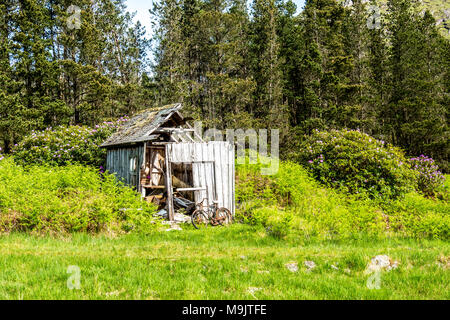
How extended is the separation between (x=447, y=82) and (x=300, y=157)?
25916 mm

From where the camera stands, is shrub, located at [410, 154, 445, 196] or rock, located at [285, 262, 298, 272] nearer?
rock, located at [285, 262, 298, 272]

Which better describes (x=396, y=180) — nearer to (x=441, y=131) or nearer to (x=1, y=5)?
(x=441, y=131)

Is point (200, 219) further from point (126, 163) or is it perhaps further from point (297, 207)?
point (126, 163)

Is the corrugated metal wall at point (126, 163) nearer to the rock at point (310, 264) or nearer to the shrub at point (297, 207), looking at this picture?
the shrub at point (297, 207)

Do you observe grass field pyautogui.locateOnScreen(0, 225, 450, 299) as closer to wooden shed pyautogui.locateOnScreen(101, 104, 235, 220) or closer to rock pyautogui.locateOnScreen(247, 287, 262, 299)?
rock pyautogui.locateOnScreen(247, 287, 262, 299)

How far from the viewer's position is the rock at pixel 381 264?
6.33 metres

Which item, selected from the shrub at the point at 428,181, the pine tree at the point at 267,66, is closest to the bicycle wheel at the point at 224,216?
the shrub at the point at 428,181

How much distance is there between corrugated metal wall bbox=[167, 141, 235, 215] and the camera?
1174 cm

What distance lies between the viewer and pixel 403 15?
102 ft

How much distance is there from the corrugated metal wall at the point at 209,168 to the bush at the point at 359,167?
4220mm

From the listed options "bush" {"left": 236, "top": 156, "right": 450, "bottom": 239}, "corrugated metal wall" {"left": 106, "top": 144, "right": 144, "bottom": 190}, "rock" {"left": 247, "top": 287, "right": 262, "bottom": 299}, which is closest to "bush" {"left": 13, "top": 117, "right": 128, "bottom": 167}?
"corrugated metal wall" {"left": 106, "top": 144, "right": 144, "bottom": 190}

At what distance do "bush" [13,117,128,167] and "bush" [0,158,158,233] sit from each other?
5.16 metres

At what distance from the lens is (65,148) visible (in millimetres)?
16219

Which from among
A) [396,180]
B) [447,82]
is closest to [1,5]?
[396,180]
